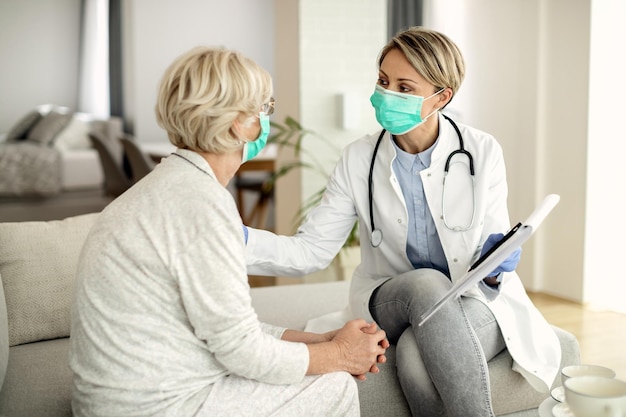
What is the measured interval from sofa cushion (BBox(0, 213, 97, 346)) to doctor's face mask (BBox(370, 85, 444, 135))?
38.6 inches

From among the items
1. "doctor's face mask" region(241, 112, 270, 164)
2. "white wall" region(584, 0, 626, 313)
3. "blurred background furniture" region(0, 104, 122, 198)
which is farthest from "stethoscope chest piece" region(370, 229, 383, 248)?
"blurred background furniture" region(0, 104, 122, 198)

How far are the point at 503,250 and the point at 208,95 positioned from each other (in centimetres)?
67

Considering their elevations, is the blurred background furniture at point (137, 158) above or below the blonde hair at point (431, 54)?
below

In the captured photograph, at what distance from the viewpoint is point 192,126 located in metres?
1.43

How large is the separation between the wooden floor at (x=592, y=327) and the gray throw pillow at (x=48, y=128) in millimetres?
5198

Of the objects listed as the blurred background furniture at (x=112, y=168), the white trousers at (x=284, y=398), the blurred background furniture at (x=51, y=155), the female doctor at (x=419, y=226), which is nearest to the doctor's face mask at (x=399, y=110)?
the female doctor at (x=419, y=226)

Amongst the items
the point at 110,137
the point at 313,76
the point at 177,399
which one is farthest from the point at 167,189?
the point at 110,137

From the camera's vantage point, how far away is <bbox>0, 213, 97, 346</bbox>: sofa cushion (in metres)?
2.11

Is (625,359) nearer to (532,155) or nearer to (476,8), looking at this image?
(532,155)

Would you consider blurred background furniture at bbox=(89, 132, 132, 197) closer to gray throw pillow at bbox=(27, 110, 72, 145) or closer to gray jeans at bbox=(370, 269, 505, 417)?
gray throw pillow at bbox=(27, 110, 72, 145)

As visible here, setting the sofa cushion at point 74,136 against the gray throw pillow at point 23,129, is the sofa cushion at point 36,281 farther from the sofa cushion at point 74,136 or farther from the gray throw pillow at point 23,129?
the gray throw pillow at point 23,129

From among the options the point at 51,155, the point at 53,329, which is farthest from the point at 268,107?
the point at 51,155

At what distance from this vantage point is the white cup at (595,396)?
1.24 metres

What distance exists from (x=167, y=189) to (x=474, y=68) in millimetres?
3805
